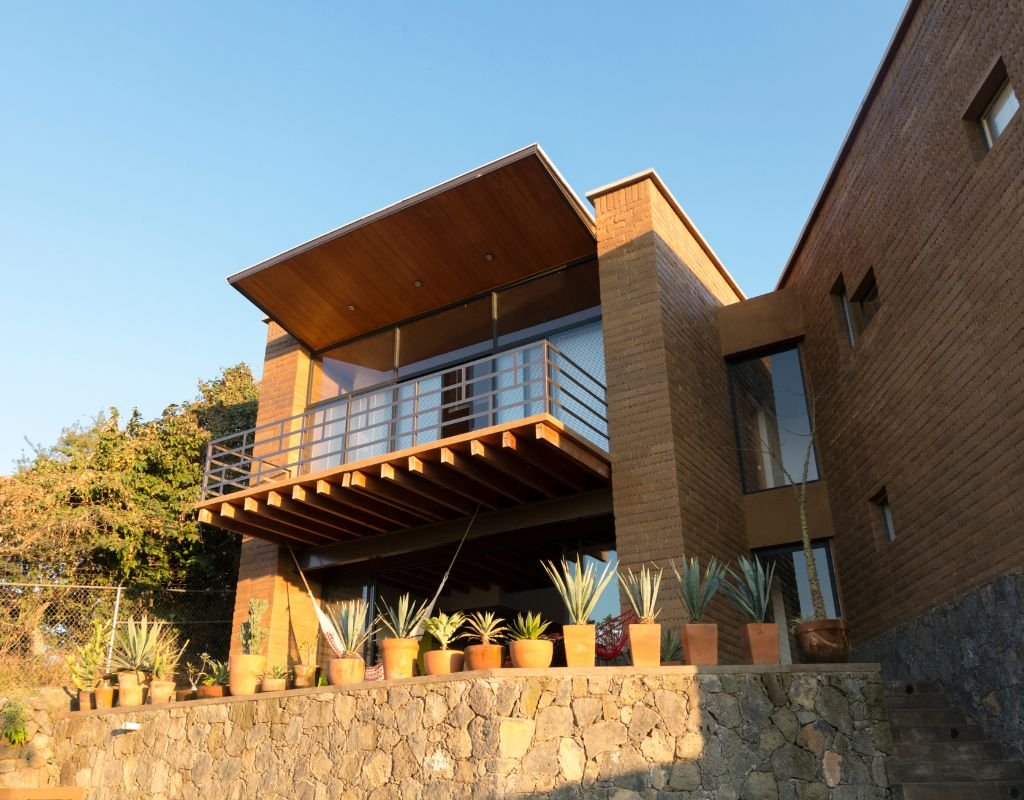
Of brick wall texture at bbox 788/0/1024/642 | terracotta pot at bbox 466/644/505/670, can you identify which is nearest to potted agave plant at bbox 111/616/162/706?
terracotta pot at bbox 466/644/505/670

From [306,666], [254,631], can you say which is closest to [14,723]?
[254,631]

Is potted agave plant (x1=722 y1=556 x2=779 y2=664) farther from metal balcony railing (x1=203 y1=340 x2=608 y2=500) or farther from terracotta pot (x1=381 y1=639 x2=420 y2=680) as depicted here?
metal balcony railing (x1=203 y1=340 x2=608 y2=500)

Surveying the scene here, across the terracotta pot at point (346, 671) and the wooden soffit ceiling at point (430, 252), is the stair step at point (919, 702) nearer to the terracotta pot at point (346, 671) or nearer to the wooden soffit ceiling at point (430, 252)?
the terracotta pot at point (346, 671)

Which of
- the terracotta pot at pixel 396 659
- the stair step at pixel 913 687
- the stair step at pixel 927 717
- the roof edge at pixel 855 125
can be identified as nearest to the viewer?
the stair step at pixel 927 717

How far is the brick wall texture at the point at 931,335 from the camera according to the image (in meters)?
7.06

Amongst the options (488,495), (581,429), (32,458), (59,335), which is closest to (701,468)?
(581,429)

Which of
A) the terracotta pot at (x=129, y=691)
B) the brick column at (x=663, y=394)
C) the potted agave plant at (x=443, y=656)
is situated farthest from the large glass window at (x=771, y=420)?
the terracotta pot at (x=129, y=691)

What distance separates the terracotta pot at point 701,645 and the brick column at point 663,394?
6.20 feet

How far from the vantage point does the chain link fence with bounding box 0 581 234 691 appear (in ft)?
43.2

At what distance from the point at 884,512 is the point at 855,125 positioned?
4574 millimetres

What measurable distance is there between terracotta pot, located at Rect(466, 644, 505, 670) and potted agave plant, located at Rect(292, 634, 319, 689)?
2.51 metres

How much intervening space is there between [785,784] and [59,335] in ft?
42.2

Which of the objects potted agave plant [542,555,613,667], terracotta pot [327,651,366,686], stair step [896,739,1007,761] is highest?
potted agave plant [542,555,613,667]

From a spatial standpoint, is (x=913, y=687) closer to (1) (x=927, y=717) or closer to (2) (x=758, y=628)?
(1) (x=927, y=717)
